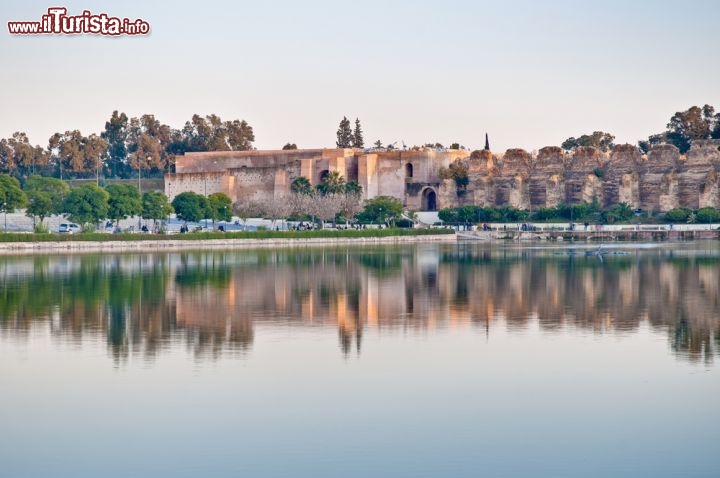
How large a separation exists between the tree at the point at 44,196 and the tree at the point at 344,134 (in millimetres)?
30031

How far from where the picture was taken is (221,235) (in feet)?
131

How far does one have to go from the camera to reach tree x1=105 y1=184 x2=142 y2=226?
41844mm

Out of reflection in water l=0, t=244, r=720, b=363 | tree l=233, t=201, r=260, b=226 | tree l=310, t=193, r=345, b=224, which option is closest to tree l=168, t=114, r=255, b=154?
tree l=233, t=201, r=260, b=226

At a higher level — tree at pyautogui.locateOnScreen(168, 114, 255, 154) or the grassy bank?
tree at pyautogui.locateOnScreen(168, 114, 255, 154)

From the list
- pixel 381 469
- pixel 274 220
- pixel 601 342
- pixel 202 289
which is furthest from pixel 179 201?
pixel 381 469

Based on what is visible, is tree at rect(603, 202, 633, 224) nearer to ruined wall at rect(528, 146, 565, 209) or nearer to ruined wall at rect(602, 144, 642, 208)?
ruined wall at rect(602, 144, 642, 208)

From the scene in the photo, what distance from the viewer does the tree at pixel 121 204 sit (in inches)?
1647

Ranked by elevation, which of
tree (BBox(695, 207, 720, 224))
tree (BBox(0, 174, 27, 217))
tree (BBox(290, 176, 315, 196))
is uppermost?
tree (BBox(290, 176, 315, 196))

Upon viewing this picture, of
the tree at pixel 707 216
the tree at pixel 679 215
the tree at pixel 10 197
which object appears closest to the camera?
the tree at pixel 10 197

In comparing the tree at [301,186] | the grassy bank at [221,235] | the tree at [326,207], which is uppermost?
the tree at [301,186]

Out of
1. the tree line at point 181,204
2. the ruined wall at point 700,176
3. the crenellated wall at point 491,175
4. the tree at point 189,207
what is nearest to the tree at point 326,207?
the tree line at point 181,204

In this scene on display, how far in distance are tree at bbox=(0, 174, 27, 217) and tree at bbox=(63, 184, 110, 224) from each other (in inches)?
60.9

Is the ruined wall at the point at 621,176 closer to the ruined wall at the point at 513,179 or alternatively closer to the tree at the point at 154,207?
→ the ruined wall at the point at 513,179

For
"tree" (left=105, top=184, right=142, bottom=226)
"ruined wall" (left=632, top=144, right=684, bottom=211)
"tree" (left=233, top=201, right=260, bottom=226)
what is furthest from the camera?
"tree" (left=233, top=201, right=260, bottom=226)
